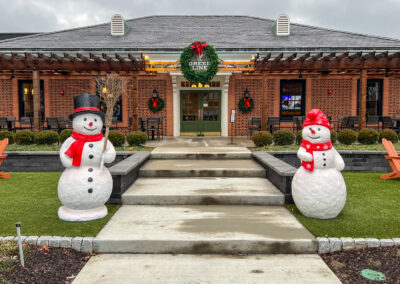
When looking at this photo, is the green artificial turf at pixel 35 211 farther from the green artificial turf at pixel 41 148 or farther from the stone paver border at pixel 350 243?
the stone paver border at pixel 350 243

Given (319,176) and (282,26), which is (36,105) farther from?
(282,26)

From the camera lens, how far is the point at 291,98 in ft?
48.1

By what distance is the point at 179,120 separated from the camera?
14.7 meters

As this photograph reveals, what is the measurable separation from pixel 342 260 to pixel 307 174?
4.16 feet

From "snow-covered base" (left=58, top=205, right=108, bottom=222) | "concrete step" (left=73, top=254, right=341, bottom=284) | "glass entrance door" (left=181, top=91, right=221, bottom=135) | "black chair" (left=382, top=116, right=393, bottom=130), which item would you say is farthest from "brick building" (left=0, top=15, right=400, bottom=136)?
"concrete step" (left=73, top=254, right=341, bottom=284)

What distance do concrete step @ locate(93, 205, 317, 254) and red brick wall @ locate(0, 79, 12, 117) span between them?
12562mm

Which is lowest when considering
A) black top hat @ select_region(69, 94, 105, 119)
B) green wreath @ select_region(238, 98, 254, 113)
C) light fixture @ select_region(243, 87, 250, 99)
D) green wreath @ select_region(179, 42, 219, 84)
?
black top hat @ select_region(69, 94, 105, 119)

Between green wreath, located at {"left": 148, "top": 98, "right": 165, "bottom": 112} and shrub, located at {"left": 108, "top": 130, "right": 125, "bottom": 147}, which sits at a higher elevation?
green wreath, located at {"left": 148, "top": 98, "right": 165, "bottom": 112}

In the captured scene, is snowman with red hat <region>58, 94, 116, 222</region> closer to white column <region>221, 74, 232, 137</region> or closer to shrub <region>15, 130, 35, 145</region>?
shrub <region>15, 130, 35, 145</region>

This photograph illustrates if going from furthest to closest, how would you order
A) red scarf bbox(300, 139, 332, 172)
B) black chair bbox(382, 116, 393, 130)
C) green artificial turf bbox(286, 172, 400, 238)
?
black chair bbox(382, 116, 393, 130) < red scarf bbox(300, 139, 332, 172) < green artificial turf bbox(286, 172, 400, 238)

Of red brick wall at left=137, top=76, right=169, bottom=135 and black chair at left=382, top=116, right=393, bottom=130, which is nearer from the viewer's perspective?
black chair at left=382, top=116, right=393, bottom=130

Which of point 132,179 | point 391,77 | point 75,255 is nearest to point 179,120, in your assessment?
point 132,179

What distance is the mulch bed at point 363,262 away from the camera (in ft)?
10.3

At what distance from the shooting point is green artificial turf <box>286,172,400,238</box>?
3984 mm
